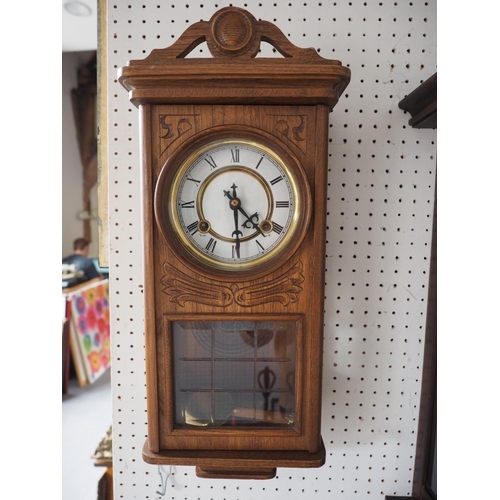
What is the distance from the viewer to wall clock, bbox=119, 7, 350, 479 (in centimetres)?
72

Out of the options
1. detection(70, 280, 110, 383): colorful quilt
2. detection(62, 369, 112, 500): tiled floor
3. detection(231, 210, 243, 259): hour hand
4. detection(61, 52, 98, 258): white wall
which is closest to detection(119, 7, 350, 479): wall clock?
detection(231, 210, 243, 259): hour hand

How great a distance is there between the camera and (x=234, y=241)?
2.53ft

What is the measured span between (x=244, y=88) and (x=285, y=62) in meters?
0.09

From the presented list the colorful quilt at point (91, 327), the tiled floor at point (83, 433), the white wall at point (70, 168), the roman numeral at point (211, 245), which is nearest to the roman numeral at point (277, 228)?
the roman numeral at point (211, 245)

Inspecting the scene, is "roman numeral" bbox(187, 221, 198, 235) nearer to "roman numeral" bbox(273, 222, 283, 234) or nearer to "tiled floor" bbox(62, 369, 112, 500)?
"roman numeral" bbox(273, 222, 283, 234)

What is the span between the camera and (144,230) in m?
0.76

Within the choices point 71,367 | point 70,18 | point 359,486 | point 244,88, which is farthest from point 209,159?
point 71,367

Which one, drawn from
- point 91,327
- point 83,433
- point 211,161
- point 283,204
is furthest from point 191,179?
point 91,327

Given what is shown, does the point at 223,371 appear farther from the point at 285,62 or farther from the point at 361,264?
the point at 285,62

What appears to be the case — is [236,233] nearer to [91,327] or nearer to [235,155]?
[235,155]

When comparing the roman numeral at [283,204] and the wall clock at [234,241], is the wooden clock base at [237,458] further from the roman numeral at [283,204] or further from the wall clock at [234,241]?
the roman numeral at [283,204]

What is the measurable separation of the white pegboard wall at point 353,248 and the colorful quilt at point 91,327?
162 centimetres

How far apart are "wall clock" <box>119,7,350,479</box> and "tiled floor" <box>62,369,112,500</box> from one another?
810 mm

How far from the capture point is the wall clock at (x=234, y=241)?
28.4 inches
